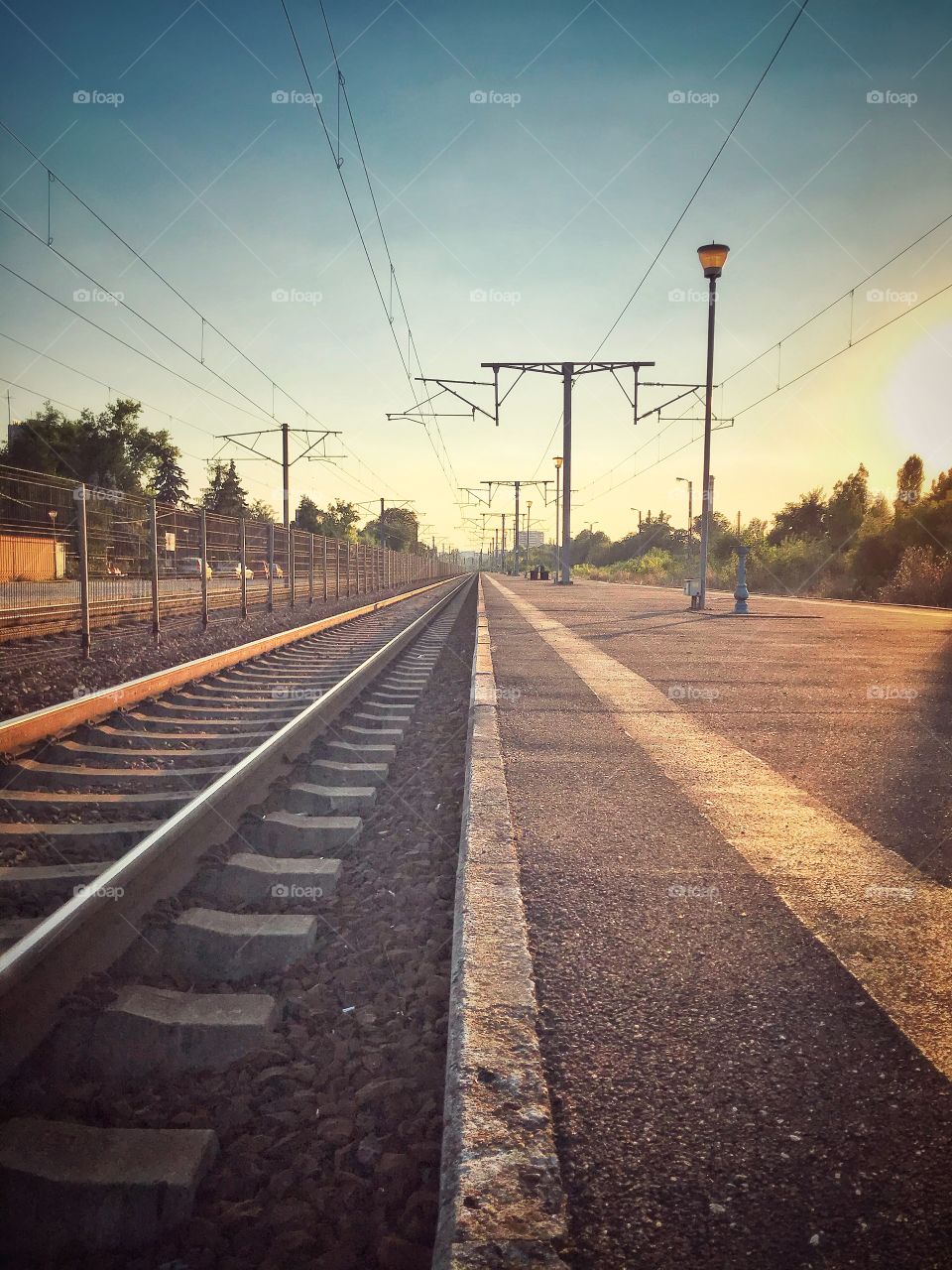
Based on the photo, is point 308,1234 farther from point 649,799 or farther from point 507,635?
point 507,635

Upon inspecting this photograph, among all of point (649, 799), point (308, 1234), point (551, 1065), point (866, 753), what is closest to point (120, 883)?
point (308, 1234)

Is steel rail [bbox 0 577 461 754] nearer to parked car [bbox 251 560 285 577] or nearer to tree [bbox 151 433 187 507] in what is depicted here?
parked car [bbox 251 560 285 577]

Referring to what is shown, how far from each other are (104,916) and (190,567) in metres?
11.8

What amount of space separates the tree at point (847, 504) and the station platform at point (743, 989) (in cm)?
5642

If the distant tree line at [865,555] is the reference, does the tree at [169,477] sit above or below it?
above

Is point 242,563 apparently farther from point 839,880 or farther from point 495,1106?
point 495,1106

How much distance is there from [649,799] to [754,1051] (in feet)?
6.82

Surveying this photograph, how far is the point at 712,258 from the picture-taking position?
17.8 meters

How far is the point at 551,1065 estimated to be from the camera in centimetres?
174

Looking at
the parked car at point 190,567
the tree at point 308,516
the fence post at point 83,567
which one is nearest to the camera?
the fence post at point 83,567

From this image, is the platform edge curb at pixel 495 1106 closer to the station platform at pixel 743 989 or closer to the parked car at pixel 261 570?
the station platform at pixel 743 989

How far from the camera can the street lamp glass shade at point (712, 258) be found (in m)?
17.7

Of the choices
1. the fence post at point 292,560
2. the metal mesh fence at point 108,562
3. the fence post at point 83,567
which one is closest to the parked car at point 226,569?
the metal mesh fence at point 108,562

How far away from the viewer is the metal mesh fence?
9.61 meters
